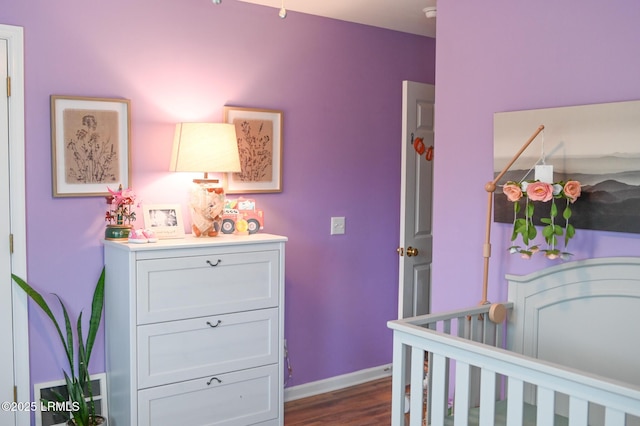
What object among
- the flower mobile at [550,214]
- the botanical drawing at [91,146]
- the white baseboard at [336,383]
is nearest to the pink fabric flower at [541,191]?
the flower mobile at [550,214]

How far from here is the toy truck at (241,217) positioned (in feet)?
11.1

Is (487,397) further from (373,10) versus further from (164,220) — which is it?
(373,10)

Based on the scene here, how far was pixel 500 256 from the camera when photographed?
9.58 ft

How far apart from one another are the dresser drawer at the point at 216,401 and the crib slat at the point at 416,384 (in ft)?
3.58

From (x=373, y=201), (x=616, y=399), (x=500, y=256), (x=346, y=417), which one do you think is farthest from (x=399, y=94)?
(x=616, y=399)

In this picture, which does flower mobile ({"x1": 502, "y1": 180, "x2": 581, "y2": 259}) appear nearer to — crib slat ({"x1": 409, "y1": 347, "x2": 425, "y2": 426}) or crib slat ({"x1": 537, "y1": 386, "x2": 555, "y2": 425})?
crib slat ({"x1": 409, "y1": 347, "x2": 425, "y2": 426})

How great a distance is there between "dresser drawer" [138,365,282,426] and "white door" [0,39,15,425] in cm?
62

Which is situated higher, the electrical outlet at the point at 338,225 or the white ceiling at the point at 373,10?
the white ceiling at the point at 373,10

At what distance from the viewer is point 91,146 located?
3.10 meters

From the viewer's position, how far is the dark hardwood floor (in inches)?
142

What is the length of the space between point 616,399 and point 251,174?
2.32m

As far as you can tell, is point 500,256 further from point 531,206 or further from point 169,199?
point 169,199

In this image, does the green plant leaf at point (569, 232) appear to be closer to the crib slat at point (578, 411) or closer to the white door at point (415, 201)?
the crib slat at point (578, 411)

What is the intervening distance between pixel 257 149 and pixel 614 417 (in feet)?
7.78
